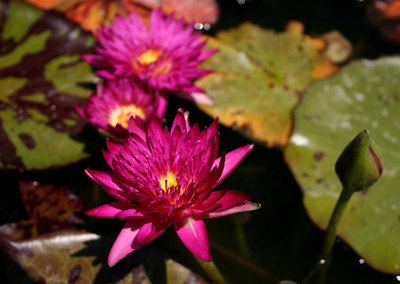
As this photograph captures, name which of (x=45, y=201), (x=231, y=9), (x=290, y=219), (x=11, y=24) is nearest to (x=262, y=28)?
(x=231, y=9)

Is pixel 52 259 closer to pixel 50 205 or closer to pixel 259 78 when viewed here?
pixel 50 205

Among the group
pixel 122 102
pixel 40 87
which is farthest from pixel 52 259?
pixel 40 87

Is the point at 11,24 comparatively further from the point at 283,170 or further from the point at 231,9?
the point at 283,170

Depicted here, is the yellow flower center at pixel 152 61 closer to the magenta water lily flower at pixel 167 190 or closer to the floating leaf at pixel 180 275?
the magenta water lily flower at pixel 167 190

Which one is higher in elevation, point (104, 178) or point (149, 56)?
point (149, 56)

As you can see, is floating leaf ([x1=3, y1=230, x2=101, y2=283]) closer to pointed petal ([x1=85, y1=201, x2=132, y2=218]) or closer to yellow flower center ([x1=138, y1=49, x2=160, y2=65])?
pointed petal ([x1=85, y1=201, x2=132, y2=218])

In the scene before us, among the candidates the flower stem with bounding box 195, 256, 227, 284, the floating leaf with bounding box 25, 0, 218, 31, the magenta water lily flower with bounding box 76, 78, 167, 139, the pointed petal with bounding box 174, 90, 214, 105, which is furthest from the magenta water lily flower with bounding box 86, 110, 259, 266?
the floating leaf with bounding box 25, 0, 218, 31
